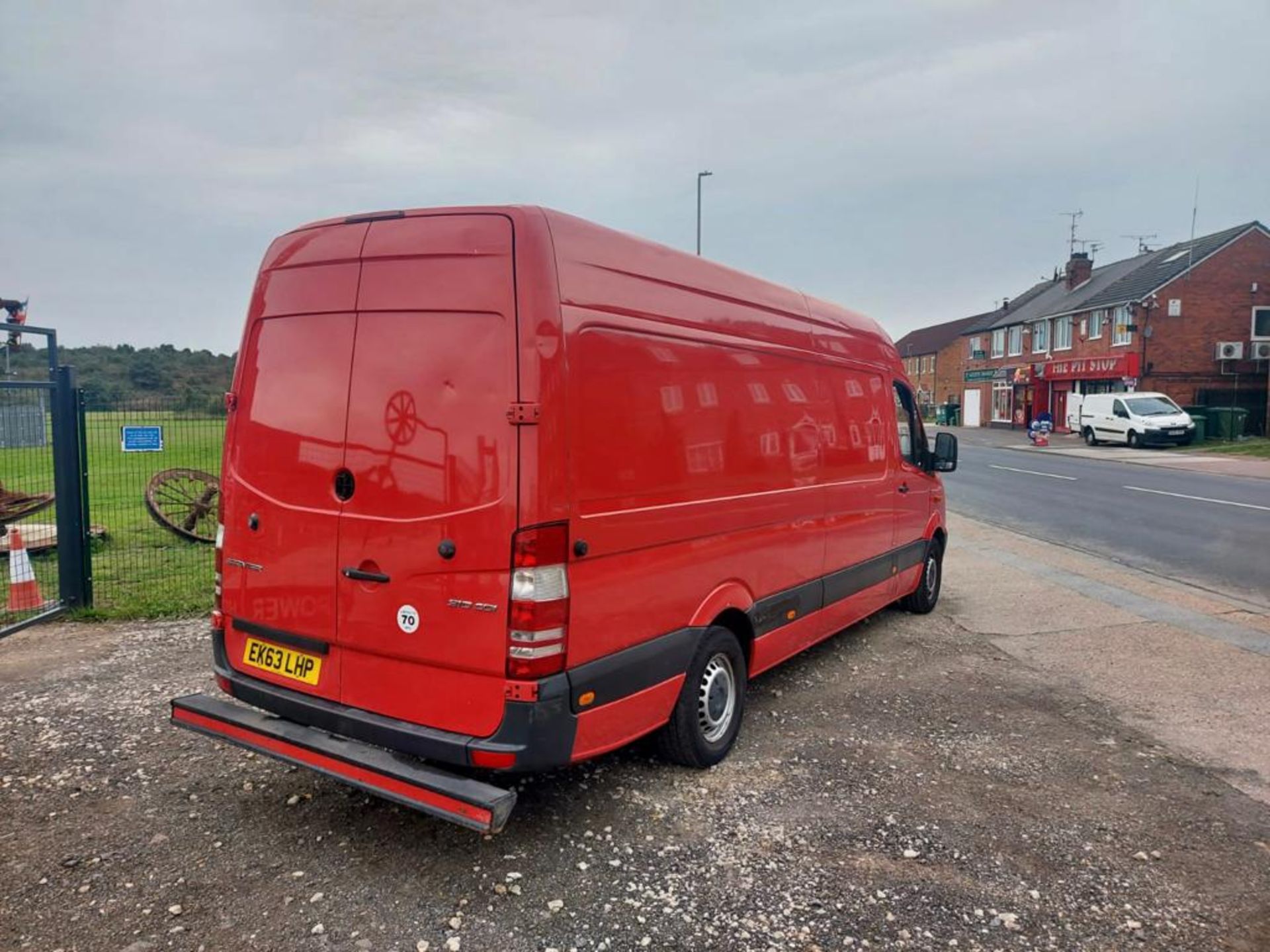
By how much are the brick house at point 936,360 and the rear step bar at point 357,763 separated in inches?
2346

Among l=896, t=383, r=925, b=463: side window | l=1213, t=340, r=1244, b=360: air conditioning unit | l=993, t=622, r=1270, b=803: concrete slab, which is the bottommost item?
l=993, t=622, r=1270, b=803: concrete slab

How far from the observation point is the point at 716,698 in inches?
166

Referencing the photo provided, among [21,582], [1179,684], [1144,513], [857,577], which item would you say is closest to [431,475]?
[857,577]

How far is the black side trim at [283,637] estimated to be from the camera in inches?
138

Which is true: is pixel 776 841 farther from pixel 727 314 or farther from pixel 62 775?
pixel 62 775

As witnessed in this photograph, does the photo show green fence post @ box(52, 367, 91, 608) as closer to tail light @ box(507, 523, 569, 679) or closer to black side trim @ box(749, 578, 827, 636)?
tail light @ box(507, 523, 569, 679)

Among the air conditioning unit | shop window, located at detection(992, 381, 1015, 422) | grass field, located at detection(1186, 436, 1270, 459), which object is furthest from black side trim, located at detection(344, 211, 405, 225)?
shop window, located at detection(992, 381, 1015, 422)

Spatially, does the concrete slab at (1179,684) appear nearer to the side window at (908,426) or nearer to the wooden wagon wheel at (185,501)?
the side window at (908,426)

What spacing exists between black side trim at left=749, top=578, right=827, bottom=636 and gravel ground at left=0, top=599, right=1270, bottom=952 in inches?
23.2

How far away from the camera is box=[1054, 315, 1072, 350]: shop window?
148 feet

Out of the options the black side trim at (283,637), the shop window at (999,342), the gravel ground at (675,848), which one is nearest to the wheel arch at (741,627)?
the gravel ground at (675,848)

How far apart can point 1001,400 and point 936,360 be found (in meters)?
17.4

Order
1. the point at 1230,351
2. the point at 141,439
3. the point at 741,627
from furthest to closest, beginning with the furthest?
the point at 1230,351 → the point at 141,439 → the point at 741,627

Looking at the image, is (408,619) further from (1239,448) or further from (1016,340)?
(1016,340)
